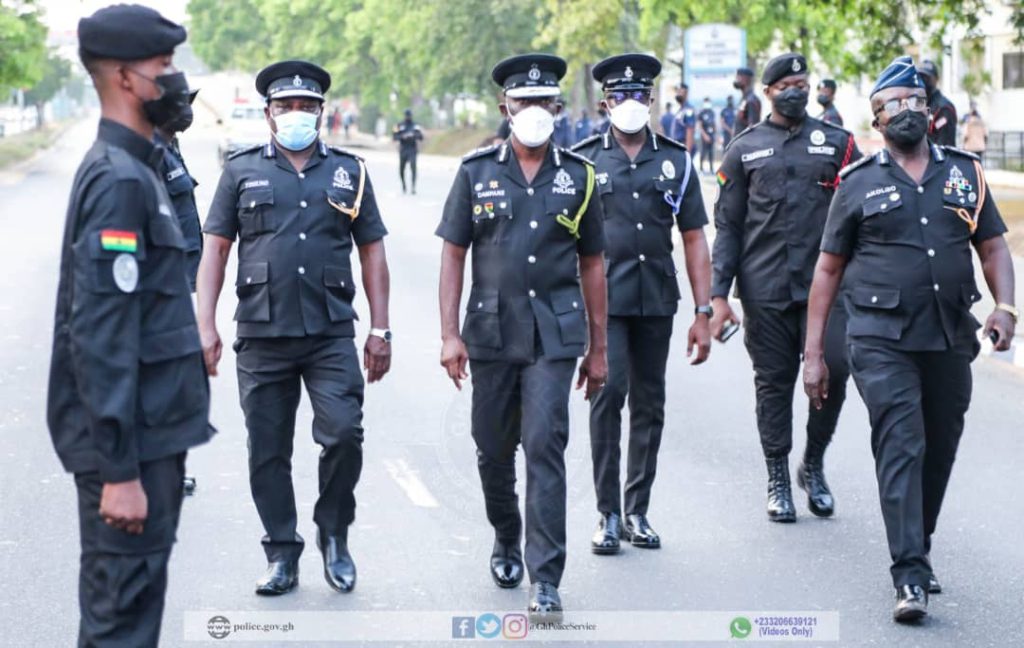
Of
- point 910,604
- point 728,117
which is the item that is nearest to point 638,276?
point 910,604

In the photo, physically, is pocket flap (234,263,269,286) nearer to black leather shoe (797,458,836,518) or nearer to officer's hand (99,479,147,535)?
officer's hand (99,479,147,535)

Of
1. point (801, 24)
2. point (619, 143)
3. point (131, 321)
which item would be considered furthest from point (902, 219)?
point (801, 24)

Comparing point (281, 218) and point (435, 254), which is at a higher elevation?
point (281, 218)

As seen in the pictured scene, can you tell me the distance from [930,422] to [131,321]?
11.7 ft

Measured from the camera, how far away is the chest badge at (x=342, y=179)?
287 inches

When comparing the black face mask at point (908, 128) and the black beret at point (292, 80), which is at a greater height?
the black beret at point (292, 80)

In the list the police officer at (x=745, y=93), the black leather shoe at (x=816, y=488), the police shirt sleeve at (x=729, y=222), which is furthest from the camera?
the police officer at (x=745, y=93)

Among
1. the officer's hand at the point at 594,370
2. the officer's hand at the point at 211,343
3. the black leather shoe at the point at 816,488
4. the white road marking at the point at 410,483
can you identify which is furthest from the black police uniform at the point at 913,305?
the white road marking at the point at 410,483

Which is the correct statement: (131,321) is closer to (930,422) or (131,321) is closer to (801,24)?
(930,422)

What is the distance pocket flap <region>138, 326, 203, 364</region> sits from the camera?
4.82 meters

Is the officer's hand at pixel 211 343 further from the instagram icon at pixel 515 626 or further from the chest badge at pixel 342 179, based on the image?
the instagram icon at pixel 515 626

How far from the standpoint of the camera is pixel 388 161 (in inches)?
2343

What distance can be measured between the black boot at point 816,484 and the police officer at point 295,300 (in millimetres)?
2425

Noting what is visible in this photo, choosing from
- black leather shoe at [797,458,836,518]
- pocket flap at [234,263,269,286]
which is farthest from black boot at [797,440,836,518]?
pocket flap at [234,263,269,286]
